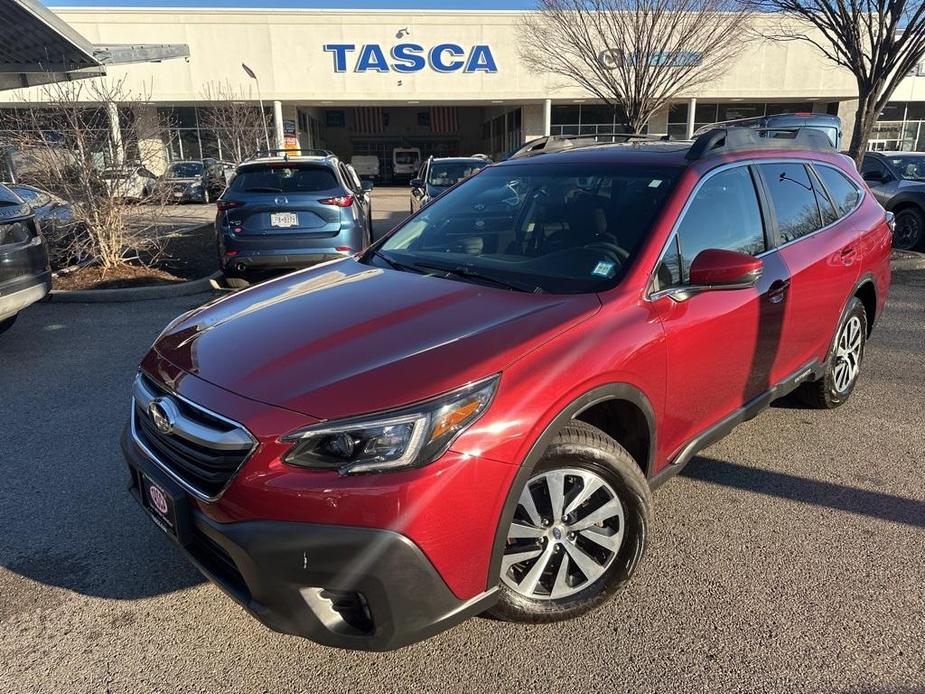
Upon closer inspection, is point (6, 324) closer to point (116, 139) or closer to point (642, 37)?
point (116, 139)

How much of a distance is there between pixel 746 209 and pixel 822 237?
848mm

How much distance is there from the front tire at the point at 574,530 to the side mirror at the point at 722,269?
0.84 m

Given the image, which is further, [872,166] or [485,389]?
[872,166]

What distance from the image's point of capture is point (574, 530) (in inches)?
98.2

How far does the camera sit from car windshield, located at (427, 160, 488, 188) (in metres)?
12.8

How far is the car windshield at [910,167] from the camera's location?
37.6 ft

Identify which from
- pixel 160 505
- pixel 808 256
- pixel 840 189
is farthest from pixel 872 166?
pixel 160 505

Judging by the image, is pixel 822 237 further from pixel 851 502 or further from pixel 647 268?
pixel 647 268

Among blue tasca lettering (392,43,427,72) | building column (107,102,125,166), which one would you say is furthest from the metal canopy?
blue tasca lettering (392,43,427,72)

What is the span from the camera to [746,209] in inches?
136

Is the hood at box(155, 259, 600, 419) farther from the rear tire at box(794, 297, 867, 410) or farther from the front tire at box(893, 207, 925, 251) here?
the front tire at box(893, 207, 925, 251)

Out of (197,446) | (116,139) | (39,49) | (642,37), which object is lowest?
(197,446)

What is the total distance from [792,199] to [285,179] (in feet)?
20.1

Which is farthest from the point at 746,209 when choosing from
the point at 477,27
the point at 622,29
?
the point at 477,27
